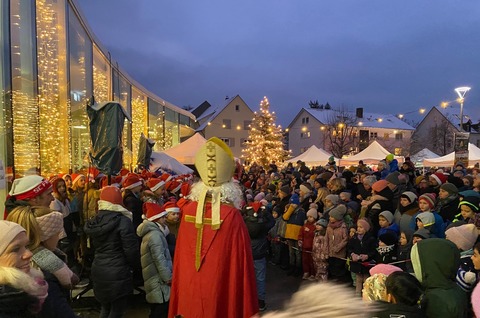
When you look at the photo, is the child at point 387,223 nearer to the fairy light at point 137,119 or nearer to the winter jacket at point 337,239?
the winter jacket at point 337,239

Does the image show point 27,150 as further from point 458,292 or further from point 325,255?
point 458,292

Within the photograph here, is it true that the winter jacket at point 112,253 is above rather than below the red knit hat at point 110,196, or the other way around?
below

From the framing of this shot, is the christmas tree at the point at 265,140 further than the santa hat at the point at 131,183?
Yes

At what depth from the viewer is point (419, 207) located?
6.41 metres

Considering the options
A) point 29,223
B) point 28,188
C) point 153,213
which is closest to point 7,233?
point 29,223

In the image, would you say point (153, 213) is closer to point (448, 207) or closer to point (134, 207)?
point (134, 207)

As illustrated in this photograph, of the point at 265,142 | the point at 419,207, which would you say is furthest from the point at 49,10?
the point at 265,142

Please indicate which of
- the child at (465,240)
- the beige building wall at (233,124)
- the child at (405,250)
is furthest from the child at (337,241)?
the beige building wall at (233,124)

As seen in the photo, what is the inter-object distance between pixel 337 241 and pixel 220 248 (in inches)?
178

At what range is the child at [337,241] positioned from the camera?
7137 mm

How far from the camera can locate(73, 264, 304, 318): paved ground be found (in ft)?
19.0

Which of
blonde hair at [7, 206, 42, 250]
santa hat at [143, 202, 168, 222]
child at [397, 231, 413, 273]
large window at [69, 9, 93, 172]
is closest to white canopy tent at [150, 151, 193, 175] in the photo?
large window at [69, 9, 93, 172]

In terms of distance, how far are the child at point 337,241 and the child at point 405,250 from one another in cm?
130

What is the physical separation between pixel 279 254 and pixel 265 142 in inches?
1096
